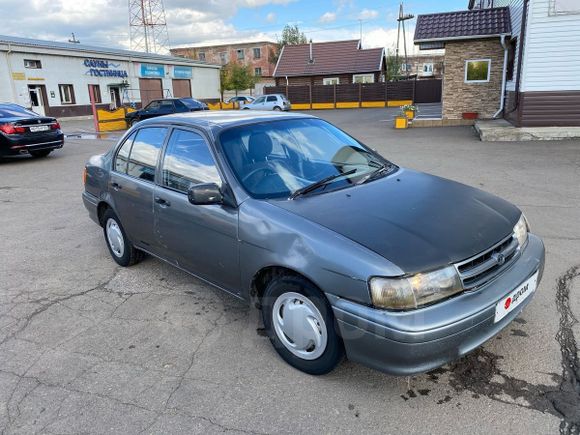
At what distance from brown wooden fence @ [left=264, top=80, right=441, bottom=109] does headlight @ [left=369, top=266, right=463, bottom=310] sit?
1431 inches

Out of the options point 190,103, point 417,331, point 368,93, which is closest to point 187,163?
point 417,331

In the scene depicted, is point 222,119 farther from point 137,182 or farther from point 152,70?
point 152,70

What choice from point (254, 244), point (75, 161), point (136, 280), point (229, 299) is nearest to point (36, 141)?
point (75, 161)

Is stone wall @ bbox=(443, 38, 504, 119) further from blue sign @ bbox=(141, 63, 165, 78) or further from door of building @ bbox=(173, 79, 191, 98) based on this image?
door of building @ bbox=(173, 79, 191, 98)

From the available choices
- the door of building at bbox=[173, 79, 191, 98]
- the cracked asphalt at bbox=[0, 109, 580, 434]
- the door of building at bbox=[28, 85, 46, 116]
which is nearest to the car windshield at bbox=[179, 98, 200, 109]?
the door of building at bbox=[28, 85, 46, 116]

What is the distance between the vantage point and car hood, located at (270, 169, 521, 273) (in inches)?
97.0

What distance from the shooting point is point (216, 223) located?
3221mm

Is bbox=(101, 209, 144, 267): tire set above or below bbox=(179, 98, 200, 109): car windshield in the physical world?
below

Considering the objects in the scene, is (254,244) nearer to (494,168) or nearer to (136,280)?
(136,280)

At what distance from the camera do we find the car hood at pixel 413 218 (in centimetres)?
246

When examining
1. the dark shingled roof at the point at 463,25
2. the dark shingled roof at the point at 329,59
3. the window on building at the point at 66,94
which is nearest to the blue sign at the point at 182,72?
the dark shingled roof at the point at 329,59

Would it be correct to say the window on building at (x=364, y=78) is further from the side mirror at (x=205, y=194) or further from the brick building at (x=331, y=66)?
the side mirror at (x=205, y=194)

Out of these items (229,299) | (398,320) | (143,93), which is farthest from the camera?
(143,93)

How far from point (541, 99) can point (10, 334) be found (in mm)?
13468
